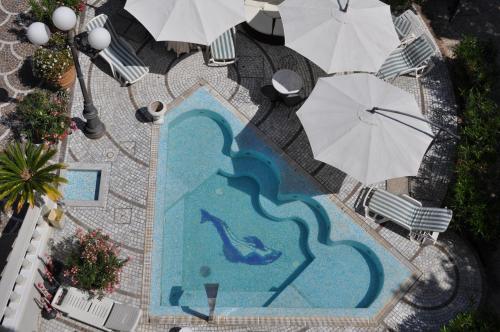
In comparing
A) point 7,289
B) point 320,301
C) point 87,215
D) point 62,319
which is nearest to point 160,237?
point 87,215

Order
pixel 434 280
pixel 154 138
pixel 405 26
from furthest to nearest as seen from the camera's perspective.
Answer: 1. pixel 405 26
2. pixel 154 138
3. pixel 434 280

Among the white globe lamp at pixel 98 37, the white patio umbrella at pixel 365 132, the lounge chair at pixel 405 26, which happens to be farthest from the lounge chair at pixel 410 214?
the white globe lamp at pixel 98 37

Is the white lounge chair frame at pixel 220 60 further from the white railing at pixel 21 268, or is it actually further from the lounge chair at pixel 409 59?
the white railing at pixel 21 268

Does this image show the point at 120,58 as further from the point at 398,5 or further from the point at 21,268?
→ the point at 398,5

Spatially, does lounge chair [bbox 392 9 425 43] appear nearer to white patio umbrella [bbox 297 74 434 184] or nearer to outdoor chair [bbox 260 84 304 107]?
white patio umbrella [bbox 297 74 434 184]

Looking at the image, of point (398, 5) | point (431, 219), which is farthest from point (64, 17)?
point (398, 5)

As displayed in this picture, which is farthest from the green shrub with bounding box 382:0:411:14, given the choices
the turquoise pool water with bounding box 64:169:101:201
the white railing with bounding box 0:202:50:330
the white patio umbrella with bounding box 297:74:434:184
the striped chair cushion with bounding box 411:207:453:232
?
the white railing with bounding box 0:202:50:330
